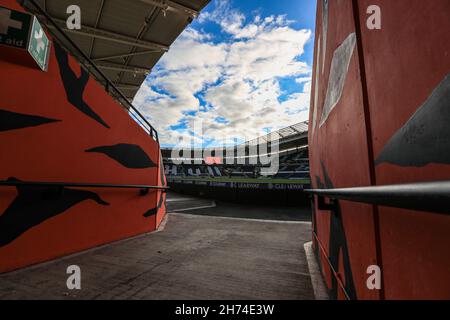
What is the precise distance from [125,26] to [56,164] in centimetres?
619

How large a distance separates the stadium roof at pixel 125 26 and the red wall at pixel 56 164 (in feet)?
13.9

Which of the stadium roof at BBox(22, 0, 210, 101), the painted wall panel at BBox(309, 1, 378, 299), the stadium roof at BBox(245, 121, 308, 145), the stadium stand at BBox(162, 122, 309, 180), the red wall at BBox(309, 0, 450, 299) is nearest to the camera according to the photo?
the red wall at BBox(309, 0, 450, 299)

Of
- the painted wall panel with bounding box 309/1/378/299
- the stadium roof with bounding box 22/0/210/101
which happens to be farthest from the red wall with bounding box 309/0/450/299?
the stadium roof with bounding box 22/0/210/101

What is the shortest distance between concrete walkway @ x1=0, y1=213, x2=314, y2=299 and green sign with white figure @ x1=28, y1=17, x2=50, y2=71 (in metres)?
2.53

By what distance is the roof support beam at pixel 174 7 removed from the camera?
5.82 meters

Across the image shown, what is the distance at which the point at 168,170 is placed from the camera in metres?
38.2

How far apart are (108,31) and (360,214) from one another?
351 inches

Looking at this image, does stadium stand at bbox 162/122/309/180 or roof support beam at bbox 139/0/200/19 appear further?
stadium stand at bbox 162/122/309/180

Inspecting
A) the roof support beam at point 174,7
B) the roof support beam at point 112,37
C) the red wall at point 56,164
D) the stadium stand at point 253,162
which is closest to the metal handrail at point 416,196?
the red wall at point 56,164

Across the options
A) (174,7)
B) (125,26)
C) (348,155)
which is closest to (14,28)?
(348,155)

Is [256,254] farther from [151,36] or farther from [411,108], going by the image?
[151,36]

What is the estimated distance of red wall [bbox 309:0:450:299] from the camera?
0.67 m

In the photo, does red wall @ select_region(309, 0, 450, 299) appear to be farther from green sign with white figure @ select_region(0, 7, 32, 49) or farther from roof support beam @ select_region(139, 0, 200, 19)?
roof support beam @ select_region(139, 0, 200, 19)
